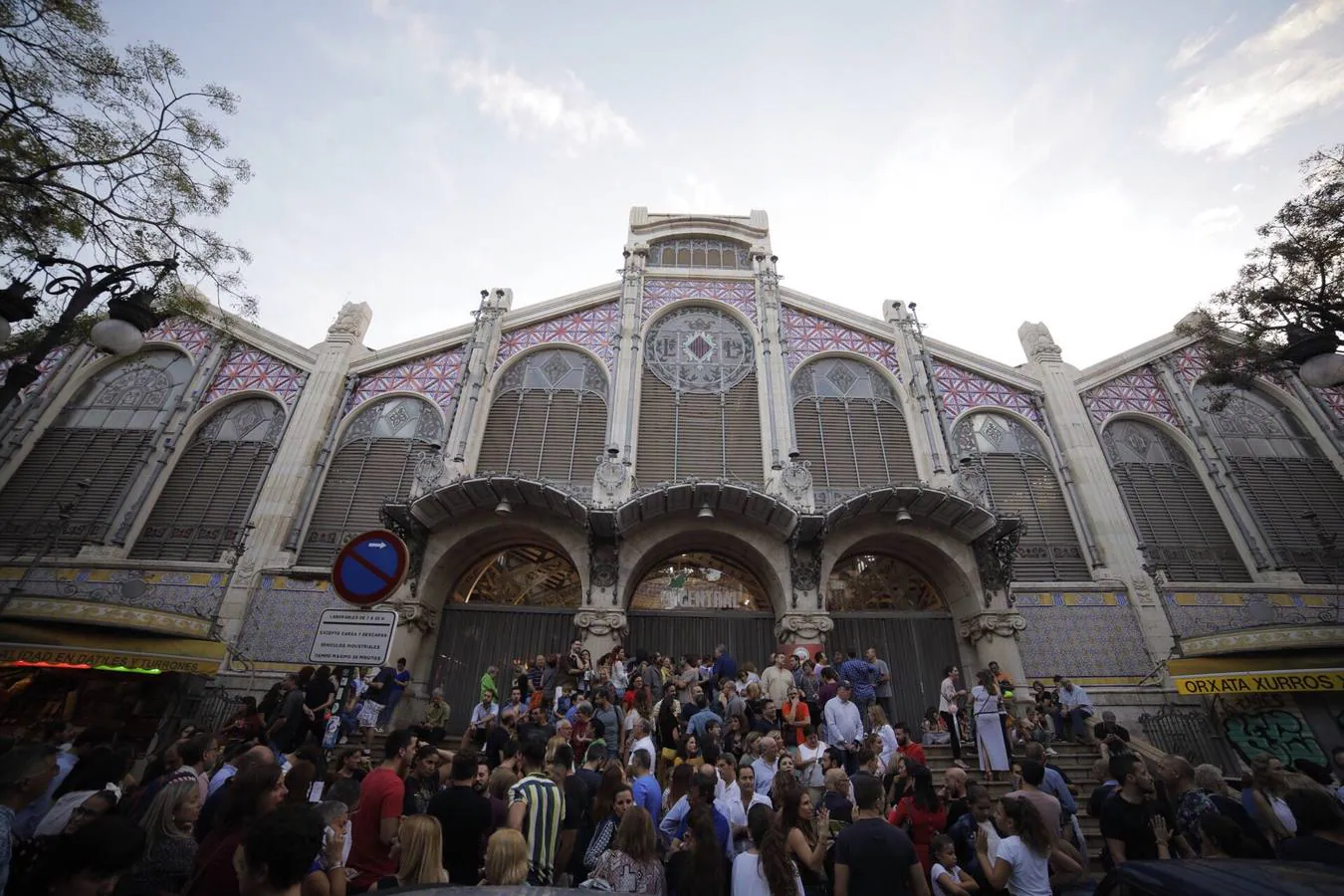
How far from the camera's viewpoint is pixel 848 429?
1734cm

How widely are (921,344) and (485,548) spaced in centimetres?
1387

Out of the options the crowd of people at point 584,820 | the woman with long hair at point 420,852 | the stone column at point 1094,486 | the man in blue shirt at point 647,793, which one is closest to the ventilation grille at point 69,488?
the crowd of people at point 584,820

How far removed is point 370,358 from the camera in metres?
18.4

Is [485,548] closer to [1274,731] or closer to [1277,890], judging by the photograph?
[1277,890]

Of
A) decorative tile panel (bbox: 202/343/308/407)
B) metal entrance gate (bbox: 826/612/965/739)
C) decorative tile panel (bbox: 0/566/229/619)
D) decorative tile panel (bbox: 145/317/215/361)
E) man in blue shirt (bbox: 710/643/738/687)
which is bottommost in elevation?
man in blue shirt (bbox: 710/643/738/687)

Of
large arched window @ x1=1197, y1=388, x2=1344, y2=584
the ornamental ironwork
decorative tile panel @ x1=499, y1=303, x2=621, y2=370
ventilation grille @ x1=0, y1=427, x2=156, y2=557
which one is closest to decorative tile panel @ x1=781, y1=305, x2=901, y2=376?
the ornamental ironwork

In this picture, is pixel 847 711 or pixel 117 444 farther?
pixel 117 444

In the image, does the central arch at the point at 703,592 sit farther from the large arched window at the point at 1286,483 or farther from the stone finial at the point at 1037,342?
the large arched window at the point at 1286,483

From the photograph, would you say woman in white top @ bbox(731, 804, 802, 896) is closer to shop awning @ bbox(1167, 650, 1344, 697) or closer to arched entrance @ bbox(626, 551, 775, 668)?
arched entrance @ bbox(626, 551, 775, 668)

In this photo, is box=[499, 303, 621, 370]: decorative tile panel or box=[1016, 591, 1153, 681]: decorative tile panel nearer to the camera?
box=[1016, 591, 1153, 681]: decorative tile panel

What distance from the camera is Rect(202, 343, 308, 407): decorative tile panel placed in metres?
17.9

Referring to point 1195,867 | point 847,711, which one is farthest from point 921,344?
point 1195,867

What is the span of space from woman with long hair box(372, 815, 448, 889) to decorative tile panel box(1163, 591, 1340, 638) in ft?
56.2

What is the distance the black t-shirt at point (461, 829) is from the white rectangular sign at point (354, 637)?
1329 mm
